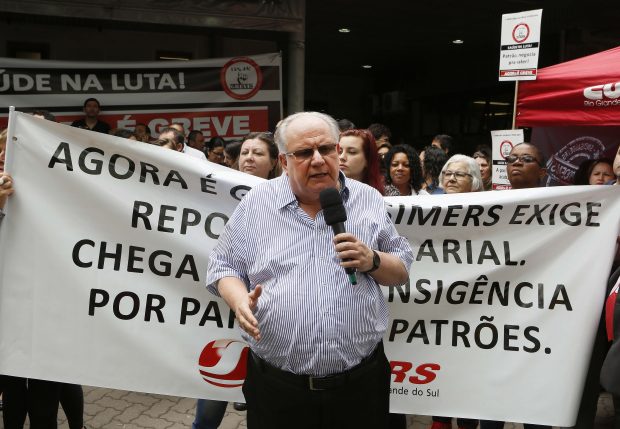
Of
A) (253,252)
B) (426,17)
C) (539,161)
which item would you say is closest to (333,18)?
(426,17)

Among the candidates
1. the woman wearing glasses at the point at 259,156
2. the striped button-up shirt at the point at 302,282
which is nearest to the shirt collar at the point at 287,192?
the striped button-up shirt at the point at 302,282

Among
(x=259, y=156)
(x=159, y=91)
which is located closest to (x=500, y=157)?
(x=259, y=156)

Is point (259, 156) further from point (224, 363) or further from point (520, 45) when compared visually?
point (520, 45)

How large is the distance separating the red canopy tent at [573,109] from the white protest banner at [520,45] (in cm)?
13

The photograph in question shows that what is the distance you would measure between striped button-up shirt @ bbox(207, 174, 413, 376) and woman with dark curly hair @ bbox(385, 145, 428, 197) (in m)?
2.35

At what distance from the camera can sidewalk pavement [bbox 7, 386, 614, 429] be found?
13.9 ft

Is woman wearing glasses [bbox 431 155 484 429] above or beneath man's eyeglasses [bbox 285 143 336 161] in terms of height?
beneath

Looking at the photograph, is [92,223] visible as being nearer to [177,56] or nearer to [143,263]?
[143,263]

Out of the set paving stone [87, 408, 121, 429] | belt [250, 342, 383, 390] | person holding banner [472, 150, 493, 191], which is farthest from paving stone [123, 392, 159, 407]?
person holding banner [472, 150, 493, 191]

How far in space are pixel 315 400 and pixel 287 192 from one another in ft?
2.55

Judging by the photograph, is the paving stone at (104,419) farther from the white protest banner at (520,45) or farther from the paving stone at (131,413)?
the white protest banner at (520,45)

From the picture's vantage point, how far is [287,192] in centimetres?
236

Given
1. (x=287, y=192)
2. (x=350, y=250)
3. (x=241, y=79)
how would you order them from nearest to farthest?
(x=350, y=250) → (x=287, y=192) → (x=241, y=79)

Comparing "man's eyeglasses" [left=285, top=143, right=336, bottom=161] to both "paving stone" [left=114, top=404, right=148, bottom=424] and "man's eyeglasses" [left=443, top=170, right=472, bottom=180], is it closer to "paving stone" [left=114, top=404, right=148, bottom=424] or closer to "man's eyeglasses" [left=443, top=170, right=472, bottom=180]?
"man's eyeglasses" [left=443, top=170, right=472, bottom=180]
